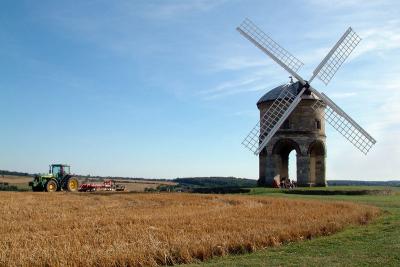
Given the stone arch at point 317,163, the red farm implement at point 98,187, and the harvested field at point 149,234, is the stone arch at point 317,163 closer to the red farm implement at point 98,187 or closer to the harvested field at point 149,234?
the red farm implement at point 98,187

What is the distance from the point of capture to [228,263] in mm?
9594

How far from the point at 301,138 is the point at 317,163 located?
120 inches

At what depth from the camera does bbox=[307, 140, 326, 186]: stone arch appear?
134ft

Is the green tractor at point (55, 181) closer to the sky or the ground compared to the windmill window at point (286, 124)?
closer to the ground

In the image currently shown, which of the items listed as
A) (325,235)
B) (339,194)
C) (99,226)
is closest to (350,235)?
(325,235)

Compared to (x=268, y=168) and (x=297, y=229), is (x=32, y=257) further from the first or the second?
(x=268, y=168)

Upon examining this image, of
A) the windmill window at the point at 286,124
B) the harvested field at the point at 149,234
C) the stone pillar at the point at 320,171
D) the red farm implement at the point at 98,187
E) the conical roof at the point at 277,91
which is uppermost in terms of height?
the conical roof at the point at 277,91

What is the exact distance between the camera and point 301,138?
39.5 metres

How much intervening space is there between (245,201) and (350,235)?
12.2 meters

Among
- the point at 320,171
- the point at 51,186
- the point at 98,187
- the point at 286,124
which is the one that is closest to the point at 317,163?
the point at 320,171

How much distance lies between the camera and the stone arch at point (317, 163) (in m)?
40.7

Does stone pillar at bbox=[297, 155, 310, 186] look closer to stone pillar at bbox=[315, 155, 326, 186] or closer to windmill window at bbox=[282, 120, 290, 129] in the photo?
stone pillar at bbox=[315, 155, 326, 186]

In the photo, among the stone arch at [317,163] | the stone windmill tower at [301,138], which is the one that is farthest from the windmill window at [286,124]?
the stone arch at [317,163]

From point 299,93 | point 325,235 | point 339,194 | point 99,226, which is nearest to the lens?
point 325,235
